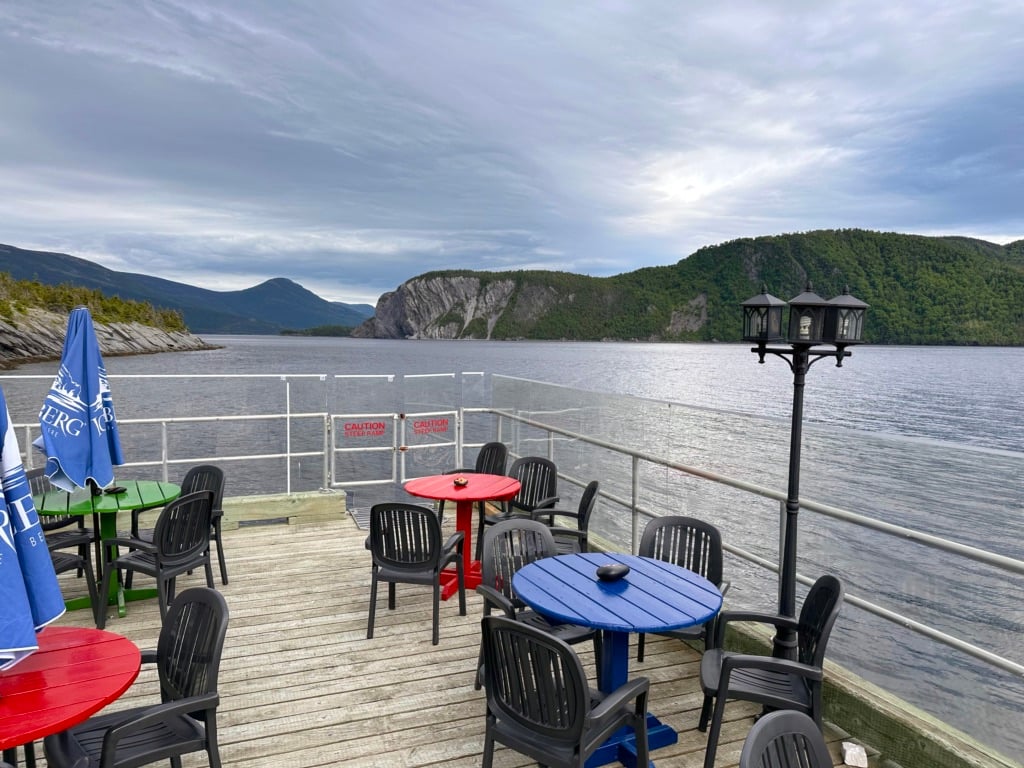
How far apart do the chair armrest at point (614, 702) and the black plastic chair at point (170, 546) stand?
293cm

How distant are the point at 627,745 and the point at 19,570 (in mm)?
2319

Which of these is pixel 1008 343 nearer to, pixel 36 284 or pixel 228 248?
pixel 228 248

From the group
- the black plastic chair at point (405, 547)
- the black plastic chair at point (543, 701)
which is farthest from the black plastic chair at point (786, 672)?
the black plastic chair at point (405, 547)

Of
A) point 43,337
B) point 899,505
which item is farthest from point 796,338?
point 43,337

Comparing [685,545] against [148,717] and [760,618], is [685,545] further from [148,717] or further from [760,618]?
[148,717]

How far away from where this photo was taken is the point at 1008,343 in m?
75.2

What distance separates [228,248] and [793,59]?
6390 cm

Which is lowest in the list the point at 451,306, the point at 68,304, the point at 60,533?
the point at 60,533

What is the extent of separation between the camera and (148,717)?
1.98 meters

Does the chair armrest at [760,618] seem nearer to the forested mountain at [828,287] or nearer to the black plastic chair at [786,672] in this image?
the black plastic chair at [786,672]

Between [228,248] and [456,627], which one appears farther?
[228,248]

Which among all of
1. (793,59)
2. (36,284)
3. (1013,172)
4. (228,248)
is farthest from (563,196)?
(36,284)

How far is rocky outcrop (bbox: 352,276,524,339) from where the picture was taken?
135 m

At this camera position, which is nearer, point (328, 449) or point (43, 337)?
point (328, 449)
